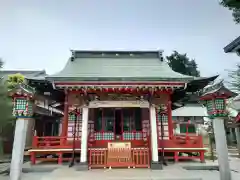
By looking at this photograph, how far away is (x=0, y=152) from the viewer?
36.9 ft

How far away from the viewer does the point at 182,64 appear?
33.0m

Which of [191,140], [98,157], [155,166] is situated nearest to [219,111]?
[155,166]

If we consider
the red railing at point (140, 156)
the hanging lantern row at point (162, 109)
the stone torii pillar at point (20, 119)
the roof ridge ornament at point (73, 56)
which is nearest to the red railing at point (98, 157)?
the red railing at point (140, 156)

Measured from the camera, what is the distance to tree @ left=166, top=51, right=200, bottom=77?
32616mm

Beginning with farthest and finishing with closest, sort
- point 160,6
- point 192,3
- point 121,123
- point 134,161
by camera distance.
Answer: point 160,6
point 192,3
point 121,123
point 134,161

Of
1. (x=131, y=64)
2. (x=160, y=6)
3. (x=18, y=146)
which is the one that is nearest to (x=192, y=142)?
(x=131, y=64)

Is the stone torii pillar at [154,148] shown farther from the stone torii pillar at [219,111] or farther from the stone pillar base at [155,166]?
the stone torii pillar at [219,111]

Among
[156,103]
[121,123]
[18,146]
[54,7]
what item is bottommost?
[18,146]

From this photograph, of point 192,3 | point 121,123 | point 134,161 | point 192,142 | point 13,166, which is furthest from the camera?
point 192,3

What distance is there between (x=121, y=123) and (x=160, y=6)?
25.3 feet

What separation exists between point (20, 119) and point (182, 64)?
31238 millimetres

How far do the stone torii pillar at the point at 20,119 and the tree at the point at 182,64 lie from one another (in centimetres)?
2983

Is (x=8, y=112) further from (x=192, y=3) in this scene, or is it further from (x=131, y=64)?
(x=192, y=3)

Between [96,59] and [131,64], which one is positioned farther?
[96,59]
